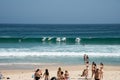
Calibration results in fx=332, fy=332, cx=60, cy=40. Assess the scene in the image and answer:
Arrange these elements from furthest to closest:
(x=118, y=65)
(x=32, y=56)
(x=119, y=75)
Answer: (x=32, y=56), (x=118, y=65), (x=119, y=75)

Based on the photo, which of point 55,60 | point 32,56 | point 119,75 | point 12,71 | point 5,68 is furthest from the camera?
point 32,56

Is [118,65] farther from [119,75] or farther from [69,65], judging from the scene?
[119,75]

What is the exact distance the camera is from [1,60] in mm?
31609

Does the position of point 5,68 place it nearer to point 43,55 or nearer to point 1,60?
point 1,60

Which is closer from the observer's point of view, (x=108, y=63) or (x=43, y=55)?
(x=108, y=63)

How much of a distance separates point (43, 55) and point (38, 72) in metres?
16.6

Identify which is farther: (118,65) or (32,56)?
(32,56)

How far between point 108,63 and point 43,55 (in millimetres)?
8235

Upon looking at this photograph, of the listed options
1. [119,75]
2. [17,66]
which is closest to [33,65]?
[17,66]

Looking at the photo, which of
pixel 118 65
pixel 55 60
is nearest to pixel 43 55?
pixel 55 60

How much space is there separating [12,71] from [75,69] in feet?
16.0

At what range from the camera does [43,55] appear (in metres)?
35.2

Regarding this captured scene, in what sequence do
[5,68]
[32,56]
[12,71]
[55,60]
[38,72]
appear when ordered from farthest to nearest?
1. [32,56]
2. [55,60]
3. [5,68]
4. [12,71]
5. [38,72]

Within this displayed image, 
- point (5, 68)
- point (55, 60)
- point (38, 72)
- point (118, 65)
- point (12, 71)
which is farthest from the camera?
point (55, 60)
